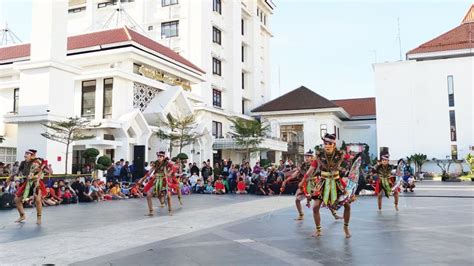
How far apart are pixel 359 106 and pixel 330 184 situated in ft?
191

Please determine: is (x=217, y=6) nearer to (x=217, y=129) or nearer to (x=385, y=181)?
(x=217, y=129)

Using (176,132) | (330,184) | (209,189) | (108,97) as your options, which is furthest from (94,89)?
(330,184)

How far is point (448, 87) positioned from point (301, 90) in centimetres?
1777

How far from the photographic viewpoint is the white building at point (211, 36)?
46312 millimetres

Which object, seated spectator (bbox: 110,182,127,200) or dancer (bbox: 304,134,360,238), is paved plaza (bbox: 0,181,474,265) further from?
seated spectator (bbox: 110,182,127,200)

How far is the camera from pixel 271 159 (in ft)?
174

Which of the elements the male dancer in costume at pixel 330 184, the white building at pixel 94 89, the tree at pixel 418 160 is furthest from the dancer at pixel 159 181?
the tree at pixel 418 160

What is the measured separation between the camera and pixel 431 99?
53250 millimetres

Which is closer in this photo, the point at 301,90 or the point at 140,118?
the point at 140,118

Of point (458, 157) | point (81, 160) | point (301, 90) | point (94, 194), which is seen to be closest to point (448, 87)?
point (458, 157)

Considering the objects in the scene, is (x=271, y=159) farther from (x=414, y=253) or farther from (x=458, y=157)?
(x=414, y=253)

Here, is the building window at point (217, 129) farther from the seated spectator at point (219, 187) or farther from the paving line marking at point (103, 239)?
the paving line marking at point (103, 239)

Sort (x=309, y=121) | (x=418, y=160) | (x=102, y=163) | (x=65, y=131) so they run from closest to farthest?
(x=65, y=131)
(x=102, y=163)
(x=418, y=160)
(x=309, y=121)

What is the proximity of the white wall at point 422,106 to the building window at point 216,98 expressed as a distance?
20364mm
